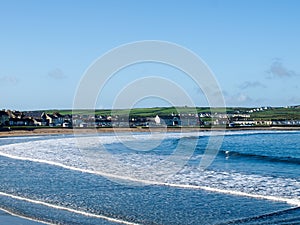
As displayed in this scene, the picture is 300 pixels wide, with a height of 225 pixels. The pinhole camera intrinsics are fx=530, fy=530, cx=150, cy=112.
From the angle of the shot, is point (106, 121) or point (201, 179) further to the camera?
point (106, 121)

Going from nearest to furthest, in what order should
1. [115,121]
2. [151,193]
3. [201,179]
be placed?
[151,193]
[201,179]
[115,121]

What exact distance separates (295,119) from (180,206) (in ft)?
530

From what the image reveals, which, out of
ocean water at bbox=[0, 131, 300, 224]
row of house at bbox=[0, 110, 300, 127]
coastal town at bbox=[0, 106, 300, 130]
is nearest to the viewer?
ocean water at bbox=[0, 131, 300, 224]

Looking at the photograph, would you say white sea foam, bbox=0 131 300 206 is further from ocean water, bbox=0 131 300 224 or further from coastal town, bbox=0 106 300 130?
coastal town, bbox=0 106 300 130

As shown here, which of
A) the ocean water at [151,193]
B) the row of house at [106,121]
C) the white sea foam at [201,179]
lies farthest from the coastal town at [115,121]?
the ocean water at [151,193]

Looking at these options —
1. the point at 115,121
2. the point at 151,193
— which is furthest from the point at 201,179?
the point at 115,121

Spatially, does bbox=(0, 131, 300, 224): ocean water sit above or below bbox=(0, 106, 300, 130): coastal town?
below

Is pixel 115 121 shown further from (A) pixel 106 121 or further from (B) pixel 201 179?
(B) pixel 201 179

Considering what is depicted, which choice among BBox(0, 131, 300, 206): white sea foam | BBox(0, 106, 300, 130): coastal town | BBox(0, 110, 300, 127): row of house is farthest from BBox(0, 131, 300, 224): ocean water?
BBox(0, 110, 300, 127): row of house

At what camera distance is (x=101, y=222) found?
536 inches

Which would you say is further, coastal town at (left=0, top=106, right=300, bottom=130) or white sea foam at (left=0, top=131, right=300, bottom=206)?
coastal town at (left=0, top=106, right=300, bottom=130)

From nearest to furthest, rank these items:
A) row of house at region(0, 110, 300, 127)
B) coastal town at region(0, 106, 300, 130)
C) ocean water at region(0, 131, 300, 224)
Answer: ocean water at region(0, 131, 300, 224) → coastal town at region(0, 106, 300, 130) → row of house at region(0, 110, 300, 127)

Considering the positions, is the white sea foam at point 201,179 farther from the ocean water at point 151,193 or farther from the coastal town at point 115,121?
the coastal town at point 115,121

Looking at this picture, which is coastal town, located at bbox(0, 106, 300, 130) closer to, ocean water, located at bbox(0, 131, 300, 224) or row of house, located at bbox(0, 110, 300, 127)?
row of house, located at bbox(0, 110, 300, 127)
